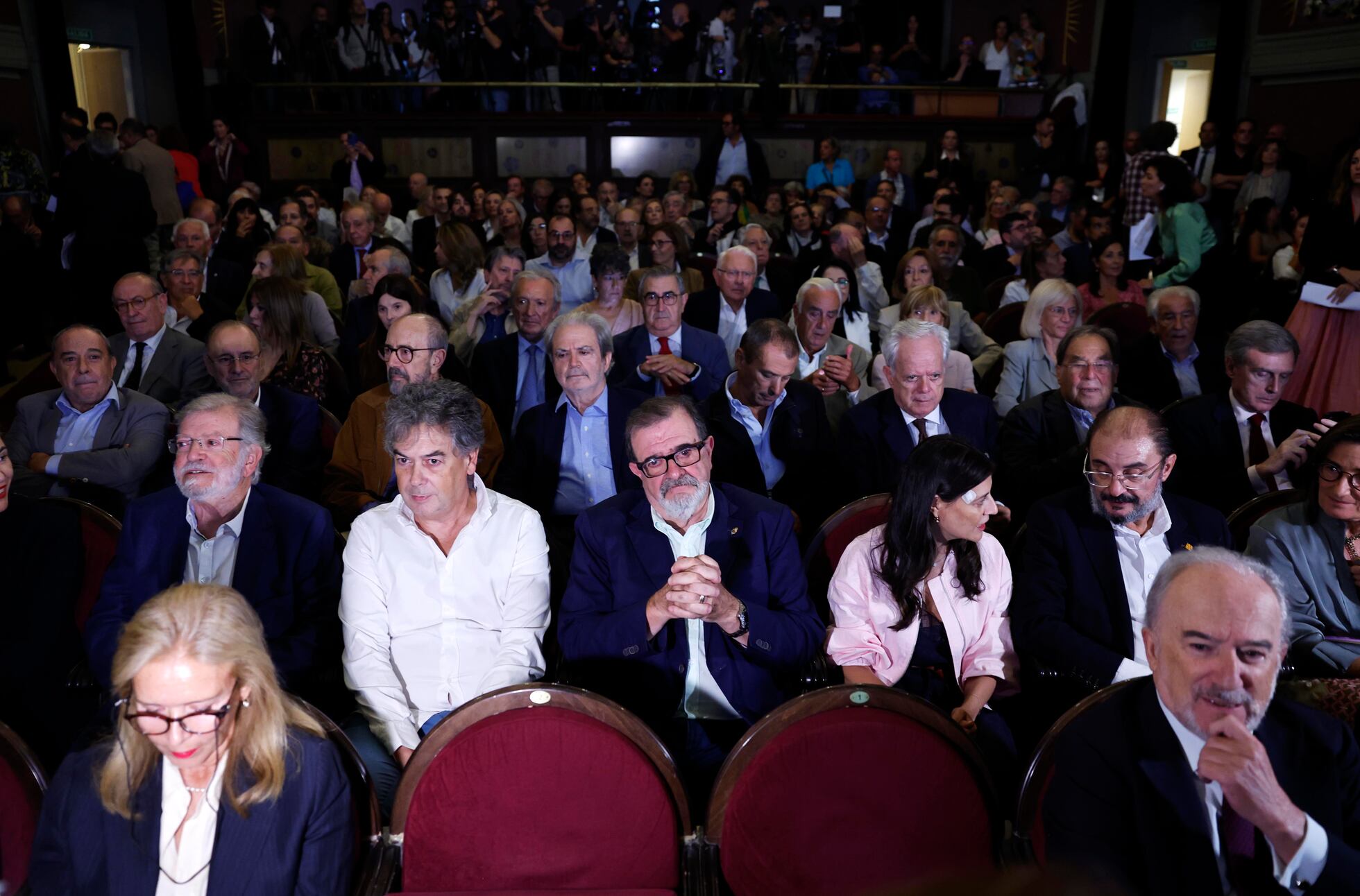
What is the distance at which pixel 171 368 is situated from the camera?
4.17m

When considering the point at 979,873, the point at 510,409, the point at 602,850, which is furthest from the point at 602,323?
the point at 979,873

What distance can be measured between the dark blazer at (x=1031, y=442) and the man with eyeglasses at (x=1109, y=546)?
82 centimetres

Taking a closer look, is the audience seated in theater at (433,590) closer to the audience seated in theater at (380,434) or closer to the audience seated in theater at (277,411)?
the audience seated in theater at (380,434)

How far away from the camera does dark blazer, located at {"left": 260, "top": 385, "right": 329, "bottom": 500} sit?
3441 millimetres

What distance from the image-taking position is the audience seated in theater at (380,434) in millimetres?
3328

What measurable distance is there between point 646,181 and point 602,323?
6.09m

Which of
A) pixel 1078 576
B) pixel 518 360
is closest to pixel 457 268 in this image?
pixel 518 360

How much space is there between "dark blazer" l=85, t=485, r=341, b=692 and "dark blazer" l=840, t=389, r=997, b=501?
1.71 metres

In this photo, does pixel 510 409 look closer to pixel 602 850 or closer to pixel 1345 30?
pixel 602 850

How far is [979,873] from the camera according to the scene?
0.70 metres

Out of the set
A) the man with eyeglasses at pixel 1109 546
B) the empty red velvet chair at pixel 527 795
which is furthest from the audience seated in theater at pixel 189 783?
the man with eyeglasses at pixel 1109 546

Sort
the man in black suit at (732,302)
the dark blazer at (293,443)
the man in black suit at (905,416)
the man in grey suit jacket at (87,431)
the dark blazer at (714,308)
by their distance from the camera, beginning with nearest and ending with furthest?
1. the man in grey suit jacket at (87,431)
2. the man in black suit at (905,416)
3. the dark blazer at (293,443)
4. the man in black suit at (732,302)
5. the dark blazer at (714,308)

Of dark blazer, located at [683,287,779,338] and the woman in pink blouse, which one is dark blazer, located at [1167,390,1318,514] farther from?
dark blazer, located at [683,287,779,338]

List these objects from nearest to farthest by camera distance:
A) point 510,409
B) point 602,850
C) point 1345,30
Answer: point 602,850
point 510,409
point 1345,30
